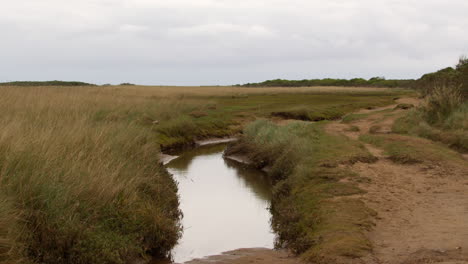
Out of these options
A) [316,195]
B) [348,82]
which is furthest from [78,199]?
[348,82]

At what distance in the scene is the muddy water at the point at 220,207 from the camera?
9.48 meters

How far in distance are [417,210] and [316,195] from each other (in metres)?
1.93

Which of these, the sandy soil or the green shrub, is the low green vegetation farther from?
the sandy soil

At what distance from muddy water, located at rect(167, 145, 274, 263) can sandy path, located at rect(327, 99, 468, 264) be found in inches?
88.3

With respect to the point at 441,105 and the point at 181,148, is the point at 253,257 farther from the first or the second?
the point at 181,148

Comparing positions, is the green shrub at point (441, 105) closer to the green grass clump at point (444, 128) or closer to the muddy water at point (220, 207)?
the green grass clump at point (444, 128)

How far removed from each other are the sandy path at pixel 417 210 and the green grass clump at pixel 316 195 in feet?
1.12

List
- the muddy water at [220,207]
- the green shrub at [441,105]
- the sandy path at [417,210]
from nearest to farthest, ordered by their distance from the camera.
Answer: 1. the sandy path at [417,210]
2. the muddy water at [220,207]
3. the green shrub at [441,105]

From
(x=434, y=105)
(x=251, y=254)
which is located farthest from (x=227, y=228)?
(x=434, y=105)

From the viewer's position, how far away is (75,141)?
9.55m

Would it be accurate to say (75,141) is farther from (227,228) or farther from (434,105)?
(434,105)

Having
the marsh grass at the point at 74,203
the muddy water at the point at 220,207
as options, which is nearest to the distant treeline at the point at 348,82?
the muddy water at the point at 220,207

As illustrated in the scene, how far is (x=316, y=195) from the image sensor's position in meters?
10.1

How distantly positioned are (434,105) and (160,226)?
601 inches
